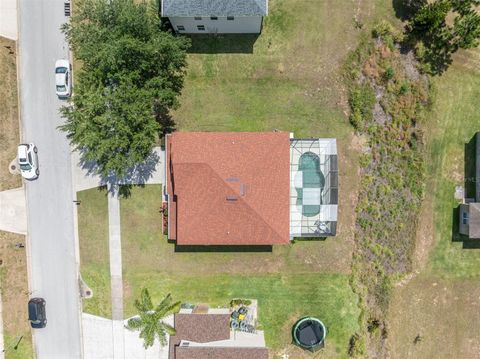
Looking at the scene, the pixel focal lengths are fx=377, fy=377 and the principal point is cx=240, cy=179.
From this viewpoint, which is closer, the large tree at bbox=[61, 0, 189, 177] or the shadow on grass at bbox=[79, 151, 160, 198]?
the large tree at bbox=[61, 0, 189, 177]

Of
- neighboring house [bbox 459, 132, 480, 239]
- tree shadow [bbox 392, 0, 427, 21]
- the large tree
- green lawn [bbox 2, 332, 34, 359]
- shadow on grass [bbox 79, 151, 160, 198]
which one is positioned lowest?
green lawn [bbox 2, 332, 34, 359]

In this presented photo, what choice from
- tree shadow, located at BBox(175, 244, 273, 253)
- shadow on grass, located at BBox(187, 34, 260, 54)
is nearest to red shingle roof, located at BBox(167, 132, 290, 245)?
tree shadow, located at BBox(175, 244, 273, 253)

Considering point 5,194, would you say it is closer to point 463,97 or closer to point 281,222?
point 281,222

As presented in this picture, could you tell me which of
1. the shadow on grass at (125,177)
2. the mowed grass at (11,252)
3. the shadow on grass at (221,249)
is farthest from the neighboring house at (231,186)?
the mowed grass at (11,252)

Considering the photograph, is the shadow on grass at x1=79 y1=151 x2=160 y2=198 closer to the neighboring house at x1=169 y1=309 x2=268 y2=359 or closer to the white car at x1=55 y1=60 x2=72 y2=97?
the white car at x1=55 y1=60 x2=72 y2=97

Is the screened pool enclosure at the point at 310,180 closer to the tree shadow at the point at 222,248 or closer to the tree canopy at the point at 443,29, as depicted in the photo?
the tree shadow at the point at 222,248

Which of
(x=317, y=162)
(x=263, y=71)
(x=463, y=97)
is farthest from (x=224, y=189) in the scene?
(x=463, y=97)
